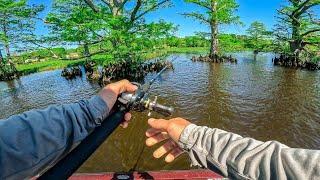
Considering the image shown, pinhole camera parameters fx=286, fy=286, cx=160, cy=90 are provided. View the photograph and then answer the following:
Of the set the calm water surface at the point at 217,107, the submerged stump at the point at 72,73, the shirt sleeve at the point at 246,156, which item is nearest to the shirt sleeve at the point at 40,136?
the shirt sleeve at the point at 246,156

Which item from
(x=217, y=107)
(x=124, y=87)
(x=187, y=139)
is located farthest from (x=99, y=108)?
(x=217, y=107)

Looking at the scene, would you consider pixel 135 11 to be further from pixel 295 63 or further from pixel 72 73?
pixel 295 63

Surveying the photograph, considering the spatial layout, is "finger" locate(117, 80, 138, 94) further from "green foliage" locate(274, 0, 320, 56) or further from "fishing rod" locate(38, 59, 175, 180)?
"green foliage" locate(274, 0, 320, 56)

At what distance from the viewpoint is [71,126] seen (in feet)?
5.04

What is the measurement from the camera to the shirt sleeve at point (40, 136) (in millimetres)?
1271

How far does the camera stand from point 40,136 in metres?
1.37

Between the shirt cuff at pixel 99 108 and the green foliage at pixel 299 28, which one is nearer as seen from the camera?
the shirt cuff at pixel 99 108

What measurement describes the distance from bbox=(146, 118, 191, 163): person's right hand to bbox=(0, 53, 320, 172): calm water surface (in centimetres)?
454

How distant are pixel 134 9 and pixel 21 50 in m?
6.93

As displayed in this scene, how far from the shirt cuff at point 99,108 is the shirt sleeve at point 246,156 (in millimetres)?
564

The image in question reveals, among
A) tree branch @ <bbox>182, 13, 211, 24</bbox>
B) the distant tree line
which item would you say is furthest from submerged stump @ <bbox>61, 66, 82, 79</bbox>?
tree branch @ <bbox>182, 13, 211, 24</bbox>

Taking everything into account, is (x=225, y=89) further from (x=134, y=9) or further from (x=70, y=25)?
(x=70, y=25)

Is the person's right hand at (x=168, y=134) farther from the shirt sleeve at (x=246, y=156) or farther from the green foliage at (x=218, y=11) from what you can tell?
the green foliage at (x=218, y=11)

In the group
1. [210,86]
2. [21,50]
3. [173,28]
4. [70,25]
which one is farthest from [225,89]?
[21,50]
